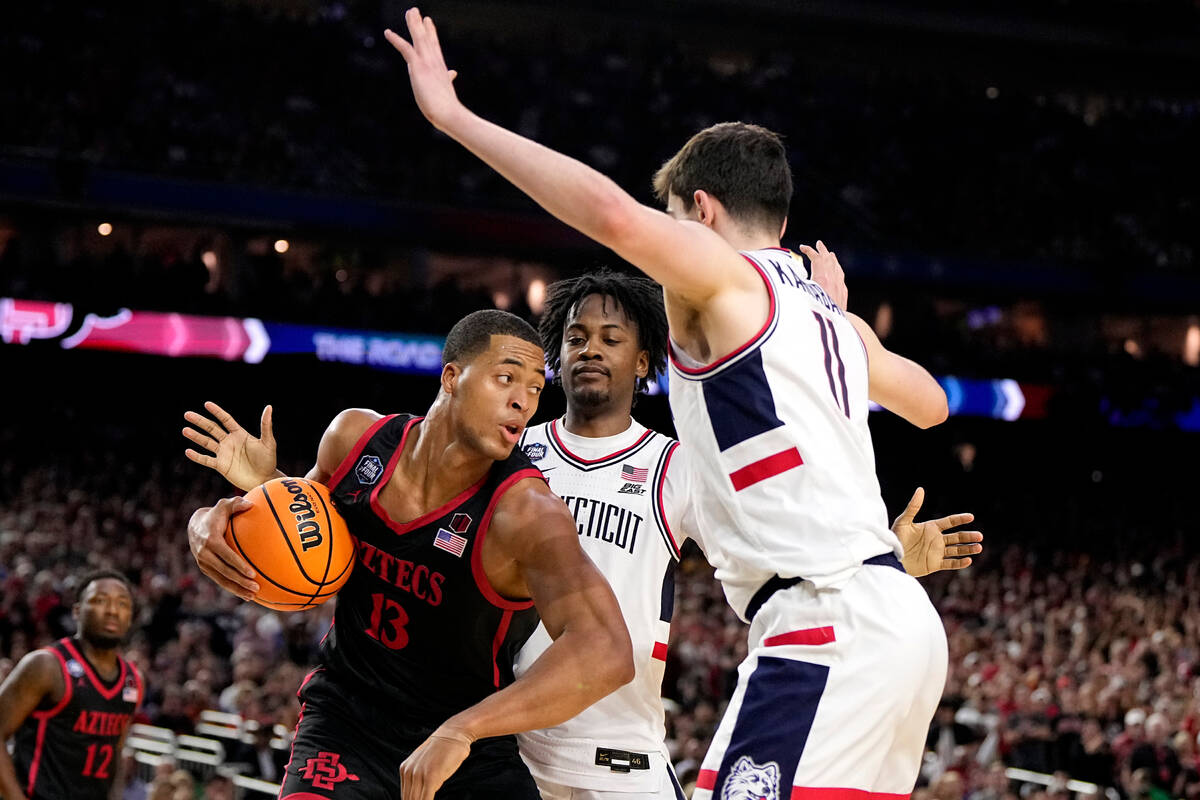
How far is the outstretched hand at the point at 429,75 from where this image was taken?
2.94m

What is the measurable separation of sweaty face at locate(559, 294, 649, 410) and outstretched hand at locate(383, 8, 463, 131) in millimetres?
1576

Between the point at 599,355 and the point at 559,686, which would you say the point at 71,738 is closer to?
the point at 599,355

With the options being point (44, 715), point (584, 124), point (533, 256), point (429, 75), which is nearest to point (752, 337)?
point (429, 75)

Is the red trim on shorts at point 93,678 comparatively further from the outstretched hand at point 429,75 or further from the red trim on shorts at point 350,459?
the outstretched hand at point 429,75

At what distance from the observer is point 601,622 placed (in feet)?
11.1

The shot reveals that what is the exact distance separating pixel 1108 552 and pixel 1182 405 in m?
2.99

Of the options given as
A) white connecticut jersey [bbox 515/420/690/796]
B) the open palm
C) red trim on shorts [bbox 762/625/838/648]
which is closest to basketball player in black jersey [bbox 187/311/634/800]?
the open palm

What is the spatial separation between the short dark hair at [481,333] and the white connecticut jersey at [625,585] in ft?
2.30

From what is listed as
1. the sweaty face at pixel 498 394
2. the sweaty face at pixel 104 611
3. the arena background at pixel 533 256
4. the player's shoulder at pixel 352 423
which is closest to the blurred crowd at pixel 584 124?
the arena background at pixel 533 256

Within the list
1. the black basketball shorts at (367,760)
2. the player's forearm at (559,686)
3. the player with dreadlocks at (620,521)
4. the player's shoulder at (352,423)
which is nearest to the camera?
the player's forearm at (559,686)

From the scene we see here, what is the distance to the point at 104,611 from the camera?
22.2 ft

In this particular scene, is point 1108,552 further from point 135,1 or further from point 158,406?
point 135,1

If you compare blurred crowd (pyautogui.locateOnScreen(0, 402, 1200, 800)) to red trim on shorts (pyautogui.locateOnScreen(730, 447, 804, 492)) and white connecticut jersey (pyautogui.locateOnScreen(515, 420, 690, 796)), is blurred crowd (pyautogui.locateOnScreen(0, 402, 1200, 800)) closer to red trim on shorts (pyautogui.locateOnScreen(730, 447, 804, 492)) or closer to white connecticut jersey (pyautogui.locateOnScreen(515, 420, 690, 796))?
white connecticut jersey (pyautogui.locateOnScreen(515, 420, 690, 796))

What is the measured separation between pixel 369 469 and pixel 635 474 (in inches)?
37.2
